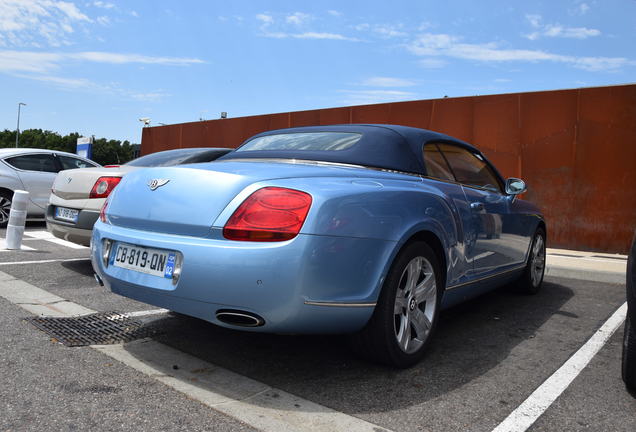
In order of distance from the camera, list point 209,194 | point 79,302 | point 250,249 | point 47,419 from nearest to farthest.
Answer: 1. point 47,419
2. point 250,249
3. point 209,194
4. point 79,302

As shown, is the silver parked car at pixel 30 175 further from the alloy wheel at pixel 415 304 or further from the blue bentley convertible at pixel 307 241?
the alloy wheel at pixel 415 304

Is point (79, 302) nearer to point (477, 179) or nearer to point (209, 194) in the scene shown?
point (209, 194)

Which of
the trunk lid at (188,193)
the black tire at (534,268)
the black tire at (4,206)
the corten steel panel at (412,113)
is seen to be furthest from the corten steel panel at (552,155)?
the black tire at (4,206)

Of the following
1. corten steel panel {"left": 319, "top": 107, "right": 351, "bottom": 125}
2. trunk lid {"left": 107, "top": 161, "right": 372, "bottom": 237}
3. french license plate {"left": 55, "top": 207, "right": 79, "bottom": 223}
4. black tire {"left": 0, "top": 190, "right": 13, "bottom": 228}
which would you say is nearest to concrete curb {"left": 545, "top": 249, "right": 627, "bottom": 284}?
trunk lid {"left": 107, "top": 161, "right": 372, "bottom": 237}

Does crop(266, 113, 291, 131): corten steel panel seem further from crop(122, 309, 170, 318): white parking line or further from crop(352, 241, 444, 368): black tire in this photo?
crop(352, 241, 444, 368): black tire

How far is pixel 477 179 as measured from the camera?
4.48m

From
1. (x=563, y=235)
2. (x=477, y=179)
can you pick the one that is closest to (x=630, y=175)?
(x=563, y=235)

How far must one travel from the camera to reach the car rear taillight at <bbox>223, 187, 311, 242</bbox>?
103 inches

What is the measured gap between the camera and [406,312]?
10.4ft

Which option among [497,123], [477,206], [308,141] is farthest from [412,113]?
[308,141]

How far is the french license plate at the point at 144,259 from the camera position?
9.16 feet

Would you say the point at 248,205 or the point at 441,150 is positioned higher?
the point at 441,150

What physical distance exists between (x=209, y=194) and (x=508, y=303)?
3380mm

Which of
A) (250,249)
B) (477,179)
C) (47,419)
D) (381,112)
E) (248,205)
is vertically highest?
(381,112)
